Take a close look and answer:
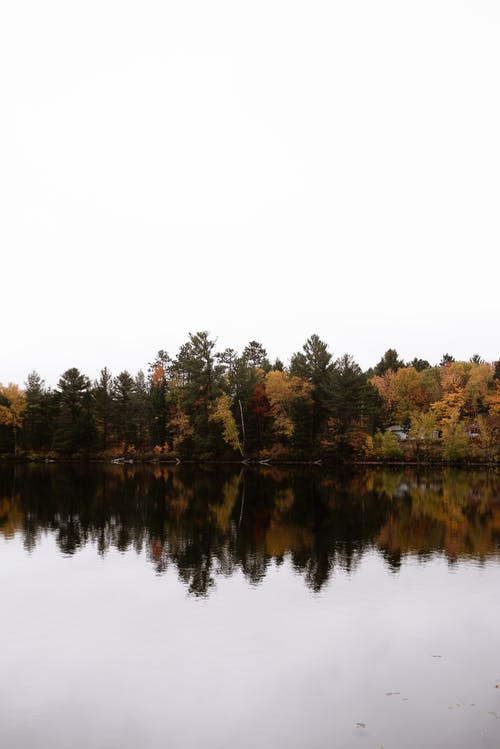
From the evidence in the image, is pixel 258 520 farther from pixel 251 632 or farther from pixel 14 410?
pixel 14 410

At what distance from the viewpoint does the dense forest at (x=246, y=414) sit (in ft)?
294

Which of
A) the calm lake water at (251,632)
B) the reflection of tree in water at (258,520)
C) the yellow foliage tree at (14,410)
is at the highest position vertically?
the yellow foliage tree at (14,410)

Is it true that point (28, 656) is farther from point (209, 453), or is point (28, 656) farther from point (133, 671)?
point (209, 453)

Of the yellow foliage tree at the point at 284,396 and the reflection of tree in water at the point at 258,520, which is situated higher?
the yellow foliage tree at the point at 284,396

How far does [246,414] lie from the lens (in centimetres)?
9888

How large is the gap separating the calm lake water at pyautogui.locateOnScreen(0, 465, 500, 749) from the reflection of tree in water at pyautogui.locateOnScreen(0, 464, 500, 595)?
234 mm

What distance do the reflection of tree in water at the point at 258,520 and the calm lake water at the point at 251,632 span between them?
0.23 meters

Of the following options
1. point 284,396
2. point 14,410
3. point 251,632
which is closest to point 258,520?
point 251,632

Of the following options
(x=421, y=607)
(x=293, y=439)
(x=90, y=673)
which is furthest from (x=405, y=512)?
(x=293, y=439)

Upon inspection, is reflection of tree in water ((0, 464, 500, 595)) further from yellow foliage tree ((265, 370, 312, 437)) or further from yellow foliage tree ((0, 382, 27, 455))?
yellow foliage tree ((0, 382, 27, 455))

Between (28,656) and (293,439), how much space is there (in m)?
78.7

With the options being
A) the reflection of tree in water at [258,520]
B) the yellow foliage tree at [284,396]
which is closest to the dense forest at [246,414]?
the yellow foliage tree at [284,396]

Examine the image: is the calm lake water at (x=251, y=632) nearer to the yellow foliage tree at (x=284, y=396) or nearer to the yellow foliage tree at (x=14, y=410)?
the yellow foliage tree at (x=284, y=396)

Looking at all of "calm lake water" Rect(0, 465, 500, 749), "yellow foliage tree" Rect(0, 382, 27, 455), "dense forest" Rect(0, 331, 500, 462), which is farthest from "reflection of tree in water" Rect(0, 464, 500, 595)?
"yellow foliage tree" Rect(0, 382, 27, 455)
